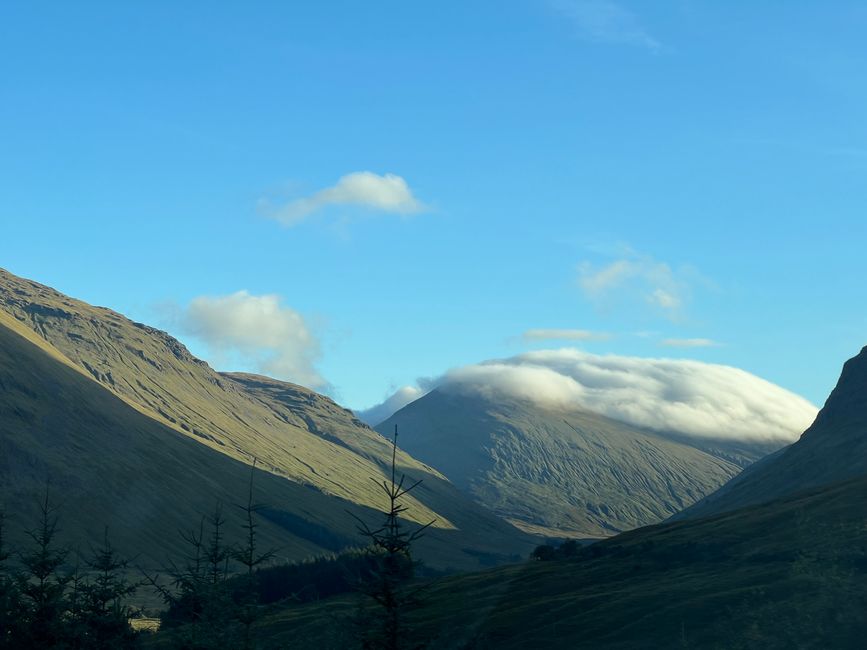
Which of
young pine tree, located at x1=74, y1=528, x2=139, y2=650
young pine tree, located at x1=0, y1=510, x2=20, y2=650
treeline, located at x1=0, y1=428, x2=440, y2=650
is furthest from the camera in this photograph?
young pine tree, located at x1=74, y1=528, x2=139, y2=650

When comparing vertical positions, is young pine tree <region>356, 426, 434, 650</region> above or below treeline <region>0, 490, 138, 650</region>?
above

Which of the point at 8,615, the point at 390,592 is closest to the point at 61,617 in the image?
the point at 8,615

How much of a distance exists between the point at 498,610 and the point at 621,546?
118 feet

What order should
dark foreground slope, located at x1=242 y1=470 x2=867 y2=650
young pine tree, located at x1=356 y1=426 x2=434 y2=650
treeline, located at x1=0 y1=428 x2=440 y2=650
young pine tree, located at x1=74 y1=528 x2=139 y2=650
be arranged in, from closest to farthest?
young pine tree, located at x1=356 y1=426 x2=434 y2=650 < treeline, located at x1=0 y1=428 x2=440 y2=650 < young pine tree, located at x1=74 y1=528 x2=139 y2=650 < dark foreground slope, located at x1=242 y1=470 x2=867 y2=650

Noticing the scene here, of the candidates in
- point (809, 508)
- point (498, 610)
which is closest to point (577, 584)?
point (498, 610)

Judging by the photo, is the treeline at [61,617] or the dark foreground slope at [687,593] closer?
the treeline at [61,617]

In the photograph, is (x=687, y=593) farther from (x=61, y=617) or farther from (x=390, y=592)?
(x=390, y=592)

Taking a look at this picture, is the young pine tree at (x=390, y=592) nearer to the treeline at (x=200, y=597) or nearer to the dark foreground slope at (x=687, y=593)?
the treeline at (x=200, y=597)

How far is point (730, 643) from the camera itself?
80.5m

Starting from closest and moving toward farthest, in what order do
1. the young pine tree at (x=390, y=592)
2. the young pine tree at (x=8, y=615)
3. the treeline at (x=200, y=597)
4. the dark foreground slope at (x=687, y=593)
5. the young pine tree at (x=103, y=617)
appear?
the young pine tree at (x=390, y=592) → the treeline at (x=200, y=597) → the young pine tree at (x=8, y=615) → the young pine tree at (x=103, y=617) → the dark foreground slope at (x=687, y=593)

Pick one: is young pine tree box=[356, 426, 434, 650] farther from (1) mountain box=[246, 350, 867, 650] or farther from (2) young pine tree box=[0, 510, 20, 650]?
(1) mountain box=[246, 350, 867, 650]

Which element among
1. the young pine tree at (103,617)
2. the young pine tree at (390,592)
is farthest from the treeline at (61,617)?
the young pine tree at (390,592)

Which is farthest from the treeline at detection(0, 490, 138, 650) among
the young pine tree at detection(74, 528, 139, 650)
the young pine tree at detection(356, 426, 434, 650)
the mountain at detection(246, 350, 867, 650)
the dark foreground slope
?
the young pine tree at detection(356, 426, 434, 650)

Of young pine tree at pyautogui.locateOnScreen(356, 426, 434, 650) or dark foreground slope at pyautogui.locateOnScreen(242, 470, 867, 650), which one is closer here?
young pine tree at pyautogui.locateOnScreen(356, 426, 434, 650)
